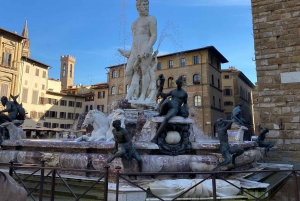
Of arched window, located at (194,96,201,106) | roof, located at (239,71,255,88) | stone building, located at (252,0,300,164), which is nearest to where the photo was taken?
stone building, located at (252,0,300,164)

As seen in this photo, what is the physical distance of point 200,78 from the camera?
39844 millimetres

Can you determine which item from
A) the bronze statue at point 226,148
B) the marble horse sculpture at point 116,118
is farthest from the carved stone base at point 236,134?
the marble horse sculpture at point 116,118

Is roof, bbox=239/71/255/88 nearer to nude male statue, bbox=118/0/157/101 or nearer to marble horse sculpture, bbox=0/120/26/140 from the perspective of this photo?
nude male statue, bbox=118/0/157/101

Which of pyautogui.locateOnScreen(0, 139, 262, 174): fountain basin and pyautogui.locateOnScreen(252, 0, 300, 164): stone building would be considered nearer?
pyautogui.locateOnScreen(0, 139, 262, 174): fountain basin

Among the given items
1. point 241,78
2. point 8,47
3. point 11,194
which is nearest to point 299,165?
point 11,194

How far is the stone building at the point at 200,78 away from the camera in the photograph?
126 feet

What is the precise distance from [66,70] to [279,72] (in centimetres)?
9332

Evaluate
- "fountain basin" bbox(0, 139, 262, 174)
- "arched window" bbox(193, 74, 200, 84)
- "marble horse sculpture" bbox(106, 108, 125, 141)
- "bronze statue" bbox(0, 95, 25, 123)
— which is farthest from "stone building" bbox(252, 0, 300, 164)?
"arched window" bbox(193, 74, 200, 84)

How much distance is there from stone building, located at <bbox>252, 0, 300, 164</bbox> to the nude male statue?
4.75 meters

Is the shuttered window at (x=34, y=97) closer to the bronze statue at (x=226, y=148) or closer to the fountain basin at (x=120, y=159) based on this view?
the fountain basin at (x=120, y=159)

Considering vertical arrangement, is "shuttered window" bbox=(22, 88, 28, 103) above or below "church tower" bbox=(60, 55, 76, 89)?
below

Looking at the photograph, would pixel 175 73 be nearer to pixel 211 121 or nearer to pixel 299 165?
pixel 211 121

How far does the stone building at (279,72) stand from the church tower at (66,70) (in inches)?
3563

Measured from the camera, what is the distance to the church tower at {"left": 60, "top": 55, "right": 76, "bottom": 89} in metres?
95.4
